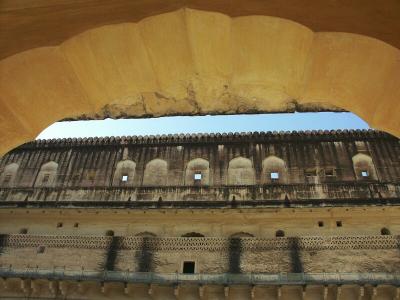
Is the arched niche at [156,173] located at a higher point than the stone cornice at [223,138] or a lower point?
lower

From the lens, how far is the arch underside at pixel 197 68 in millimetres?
2039

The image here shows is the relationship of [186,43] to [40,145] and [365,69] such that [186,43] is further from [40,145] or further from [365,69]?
[40,145]

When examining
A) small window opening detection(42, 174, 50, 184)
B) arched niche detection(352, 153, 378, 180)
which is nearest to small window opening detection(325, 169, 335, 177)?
arched niche detection(352, 153, 378, 180)

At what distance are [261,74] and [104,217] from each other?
1301 cm

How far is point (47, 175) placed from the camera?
16266 mm

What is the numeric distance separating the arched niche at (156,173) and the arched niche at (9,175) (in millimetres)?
4376

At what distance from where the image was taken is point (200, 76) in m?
2.33

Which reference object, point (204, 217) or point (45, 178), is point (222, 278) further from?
point (45, 178)

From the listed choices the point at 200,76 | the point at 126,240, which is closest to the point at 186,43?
the point at 200,76

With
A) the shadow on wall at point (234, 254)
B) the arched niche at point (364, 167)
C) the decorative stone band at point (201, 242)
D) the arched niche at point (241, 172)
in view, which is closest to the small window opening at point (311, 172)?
the arched niche at point (364, 167)

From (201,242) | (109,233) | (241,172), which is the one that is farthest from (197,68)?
(241,172)

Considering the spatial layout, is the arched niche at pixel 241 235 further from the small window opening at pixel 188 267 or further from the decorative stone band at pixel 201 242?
the small window opening at pixel 188 267

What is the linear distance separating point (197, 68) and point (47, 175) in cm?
1491

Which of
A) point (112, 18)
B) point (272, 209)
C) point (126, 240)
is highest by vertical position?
point (272, 209)
